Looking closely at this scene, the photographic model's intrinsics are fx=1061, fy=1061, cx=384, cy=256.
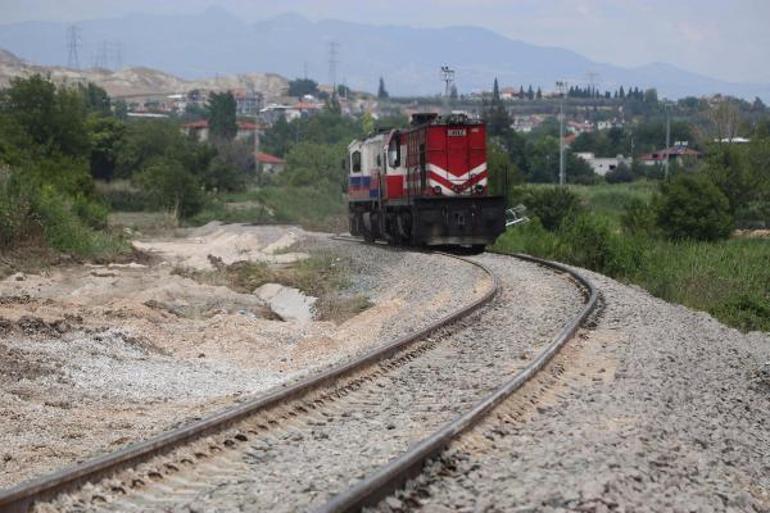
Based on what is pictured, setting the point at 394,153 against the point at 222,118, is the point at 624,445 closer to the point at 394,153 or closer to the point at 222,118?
the point at 394,153

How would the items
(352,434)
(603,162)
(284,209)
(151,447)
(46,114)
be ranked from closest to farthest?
(151,447) < (352,434) < (46,114) < (284,209) < (603,162)

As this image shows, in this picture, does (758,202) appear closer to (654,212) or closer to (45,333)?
(654,212)

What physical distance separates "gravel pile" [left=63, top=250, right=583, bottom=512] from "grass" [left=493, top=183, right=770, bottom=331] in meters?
7.78

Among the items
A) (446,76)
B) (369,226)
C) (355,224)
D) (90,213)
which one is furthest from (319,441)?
(446,76)

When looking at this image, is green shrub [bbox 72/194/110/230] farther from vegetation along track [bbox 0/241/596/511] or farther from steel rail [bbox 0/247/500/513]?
steel rail [bbox 0/247/500/513]

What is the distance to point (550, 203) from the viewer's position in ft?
152

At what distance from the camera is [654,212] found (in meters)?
45.8

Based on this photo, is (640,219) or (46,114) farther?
(46,114)

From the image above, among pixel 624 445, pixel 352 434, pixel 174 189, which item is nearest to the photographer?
pixel 624 445

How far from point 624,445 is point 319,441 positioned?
2.15 metres

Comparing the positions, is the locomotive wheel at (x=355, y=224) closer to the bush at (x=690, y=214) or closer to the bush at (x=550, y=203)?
the bush at (x=550, y=203)

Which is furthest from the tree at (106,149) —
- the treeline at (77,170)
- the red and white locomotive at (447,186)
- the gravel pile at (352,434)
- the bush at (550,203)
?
the gravel pile at (352,434)

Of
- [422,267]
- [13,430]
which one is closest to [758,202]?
[422,267]

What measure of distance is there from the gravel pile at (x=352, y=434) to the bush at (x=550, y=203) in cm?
3174
